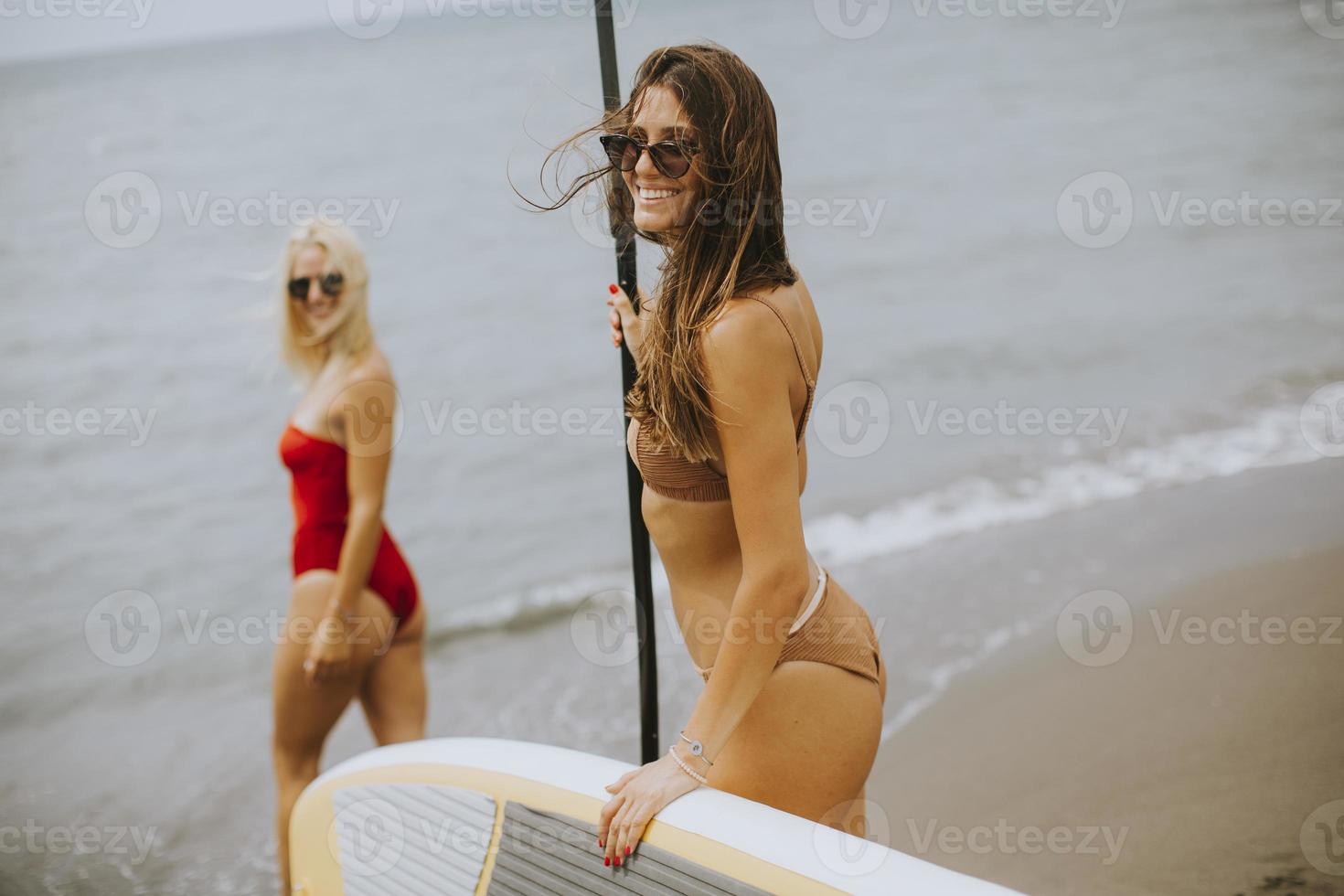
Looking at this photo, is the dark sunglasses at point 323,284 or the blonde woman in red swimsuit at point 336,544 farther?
the dark sunglasses at point 323,284

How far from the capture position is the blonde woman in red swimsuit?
3.19 m

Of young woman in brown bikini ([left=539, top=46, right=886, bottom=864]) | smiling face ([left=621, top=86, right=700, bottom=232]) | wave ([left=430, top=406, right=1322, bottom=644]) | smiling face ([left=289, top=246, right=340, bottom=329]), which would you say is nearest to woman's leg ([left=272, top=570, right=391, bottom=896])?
smiling face ([left=289, top=246, right=340, bottom=329])

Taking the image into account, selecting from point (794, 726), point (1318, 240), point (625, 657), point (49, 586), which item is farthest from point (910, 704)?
point (1318, 240)

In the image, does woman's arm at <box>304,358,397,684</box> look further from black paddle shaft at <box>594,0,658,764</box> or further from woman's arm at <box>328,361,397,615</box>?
black paddle shaft at <box>594,0,658,764</box>

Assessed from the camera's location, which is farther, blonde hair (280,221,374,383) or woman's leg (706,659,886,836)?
blonde hair (280,221,374,383)

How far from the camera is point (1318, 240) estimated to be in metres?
10.0

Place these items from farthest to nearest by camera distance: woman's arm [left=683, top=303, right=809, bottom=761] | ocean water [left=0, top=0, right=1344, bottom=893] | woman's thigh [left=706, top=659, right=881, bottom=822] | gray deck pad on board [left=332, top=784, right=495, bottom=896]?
ocean water [left=0, top=0, right=1344, bottom=893], gray deck pad on board [left=332, top=784, right=495, bottom=896], woman's thigh [left=706, top=659, right=881, bottom=822], woman's arm [left=683, top=303, right=809, bottom=761]

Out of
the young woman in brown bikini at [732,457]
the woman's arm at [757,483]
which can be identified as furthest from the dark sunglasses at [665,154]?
the woman's arm at [757,483]

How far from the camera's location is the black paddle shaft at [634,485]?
2154 millimetres

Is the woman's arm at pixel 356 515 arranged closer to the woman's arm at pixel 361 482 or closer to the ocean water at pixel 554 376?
the woman's arm at pixel 361 482

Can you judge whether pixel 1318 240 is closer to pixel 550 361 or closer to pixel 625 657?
pixel 550 361

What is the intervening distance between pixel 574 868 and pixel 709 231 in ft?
3.59

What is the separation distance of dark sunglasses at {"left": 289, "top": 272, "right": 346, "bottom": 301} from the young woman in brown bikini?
66.3 inches

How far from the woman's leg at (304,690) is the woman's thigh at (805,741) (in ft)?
5.52
